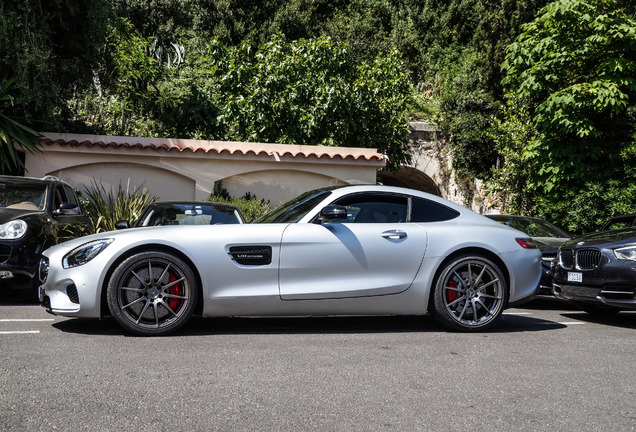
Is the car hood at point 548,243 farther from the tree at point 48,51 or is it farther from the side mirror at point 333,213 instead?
the tree at point 48,51

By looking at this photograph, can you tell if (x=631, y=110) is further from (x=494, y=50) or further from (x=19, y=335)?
(x=19, y=335)

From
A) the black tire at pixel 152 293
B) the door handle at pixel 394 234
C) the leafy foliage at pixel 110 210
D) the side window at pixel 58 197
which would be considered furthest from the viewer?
the leafy foliage at pixel 110 210

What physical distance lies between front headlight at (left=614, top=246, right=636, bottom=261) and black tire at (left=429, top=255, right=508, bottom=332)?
1.92 meters

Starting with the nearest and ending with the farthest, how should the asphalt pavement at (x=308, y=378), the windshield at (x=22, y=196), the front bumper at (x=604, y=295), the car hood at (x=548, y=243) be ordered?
the asphalt pavement at (x=308, y=378)
the front bumper at (x=604, y=295)
the windshield at (x=22, y=196)
the car hood at (x=548, y=243)

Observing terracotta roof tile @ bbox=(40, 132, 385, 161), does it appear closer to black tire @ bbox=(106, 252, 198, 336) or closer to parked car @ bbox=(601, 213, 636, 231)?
parked car @ bbox=(601, 213, 636, 231)

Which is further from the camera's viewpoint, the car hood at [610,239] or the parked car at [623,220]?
the parked car at [623,220]

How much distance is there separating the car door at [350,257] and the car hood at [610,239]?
2777 millimetres

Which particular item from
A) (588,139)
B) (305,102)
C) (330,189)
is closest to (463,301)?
(330,189)

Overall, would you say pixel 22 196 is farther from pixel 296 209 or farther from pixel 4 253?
pixel 296 209

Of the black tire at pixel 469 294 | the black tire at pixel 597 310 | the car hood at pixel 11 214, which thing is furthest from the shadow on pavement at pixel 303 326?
the car hood at pixel 11 214

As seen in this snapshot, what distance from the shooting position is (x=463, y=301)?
21.0 feet

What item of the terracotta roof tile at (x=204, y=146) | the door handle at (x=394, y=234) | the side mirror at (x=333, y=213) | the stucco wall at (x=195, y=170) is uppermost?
the terracotta roof tile at (x=204, y=146)

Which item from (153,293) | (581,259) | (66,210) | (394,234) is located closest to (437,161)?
(581,259)

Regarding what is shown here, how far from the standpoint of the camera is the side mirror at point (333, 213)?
5930 millimetres
